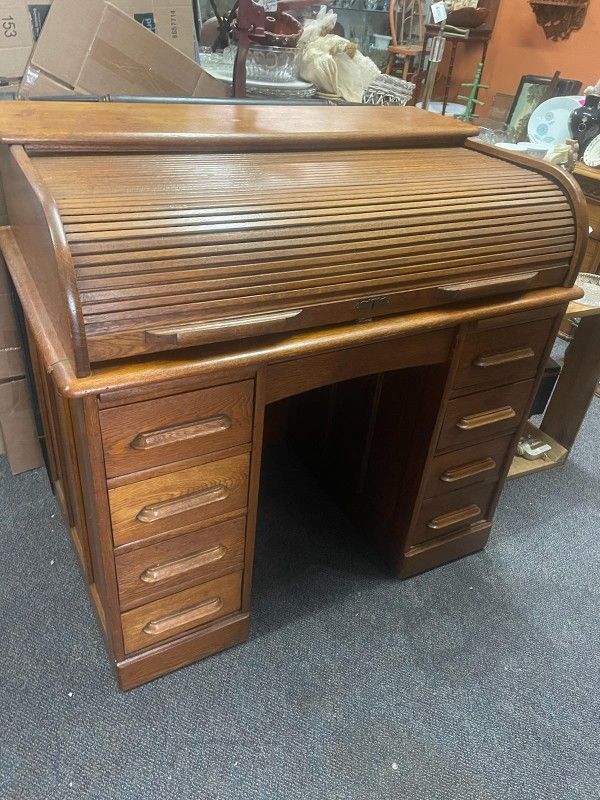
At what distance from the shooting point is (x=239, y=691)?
133 cm

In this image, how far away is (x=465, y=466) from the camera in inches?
58.6

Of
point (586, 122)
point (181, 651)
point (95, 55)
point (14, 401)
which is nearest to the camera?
point (181, 651)

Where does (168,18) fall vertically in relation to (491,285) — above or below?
above

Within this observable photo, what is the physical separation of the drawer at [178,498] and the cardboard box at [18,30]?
3.69 ft

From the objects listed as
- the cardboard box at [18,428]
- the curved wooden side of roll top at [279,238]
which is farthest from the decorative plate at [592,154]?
the cardboard box at [18,428]

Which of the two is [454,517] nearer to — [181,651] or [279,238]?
[181,651]

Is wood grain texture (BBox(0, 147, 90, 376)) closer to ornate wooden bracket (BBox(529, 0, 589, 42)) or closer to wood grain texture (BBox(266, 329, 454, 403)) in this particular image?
wood grain texture (BBox(266, 329, 454, 403))

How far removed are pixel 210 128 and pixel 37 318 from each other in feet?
1.65

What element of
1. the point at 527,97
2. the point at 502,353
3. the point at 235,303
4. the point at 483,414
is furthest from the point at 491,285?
the point at 527,97

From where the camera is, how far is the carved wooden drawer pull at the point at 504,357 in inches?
50.7

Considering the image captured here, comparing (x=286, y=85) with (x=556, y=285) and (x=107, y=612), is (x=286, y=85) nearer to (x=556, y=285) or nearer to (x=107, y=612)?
(x=556, y=285)

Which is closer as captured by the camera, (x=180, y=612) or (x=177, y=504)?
(x=177, y=504)

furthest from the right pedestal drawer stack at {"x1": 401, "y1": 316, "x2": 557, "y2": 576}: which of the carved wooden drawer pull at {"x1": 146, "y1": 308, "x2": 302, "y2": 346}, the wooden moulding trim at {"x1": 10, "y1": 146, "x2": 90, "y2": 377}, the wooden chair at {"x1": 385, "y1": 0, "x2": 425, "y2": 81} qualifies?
the wooden chair at {"x1": 385, "y1": 0, "x2": 425, "y2": 81}

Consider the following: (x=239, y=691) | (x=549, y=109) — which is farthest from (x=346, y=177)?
(x=549, y=109)
